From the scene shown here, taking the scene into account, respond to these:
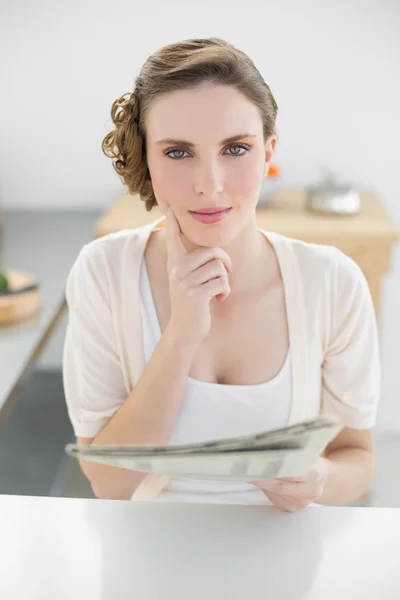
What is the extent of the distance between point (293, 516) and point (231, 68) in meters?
0.55

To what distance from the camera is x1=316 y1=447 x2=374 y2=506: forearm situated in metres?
1.08

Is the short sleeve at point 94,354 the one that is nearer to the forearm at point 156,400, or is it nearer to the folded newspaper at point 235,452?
the forearm at point 156,400

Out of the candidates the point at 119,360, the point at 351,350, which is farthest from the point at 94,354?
the point at 351,350

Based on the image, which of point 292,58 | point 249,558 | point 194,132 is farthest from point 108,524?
point 292,58

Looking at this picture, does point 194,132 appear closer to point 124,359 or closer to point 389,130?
point 124,359

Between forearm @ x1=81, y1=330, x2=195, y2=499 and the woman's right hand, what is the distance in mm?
22

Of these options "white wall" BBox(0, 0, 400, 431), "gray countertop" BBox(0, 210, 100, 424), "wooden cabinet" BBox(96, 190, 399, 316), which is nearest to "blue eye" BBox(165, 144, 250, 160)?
"gray countertop" BBox(0, 210, 100, 424)

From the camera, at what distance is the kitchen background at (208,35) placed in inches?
104

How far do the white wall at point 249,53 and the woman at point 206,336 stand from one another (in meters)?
1.61

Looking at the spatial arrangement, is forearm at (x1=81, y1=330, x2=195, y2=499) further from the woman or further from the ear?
the ear

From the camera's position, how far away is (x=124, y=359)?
1.11 metres

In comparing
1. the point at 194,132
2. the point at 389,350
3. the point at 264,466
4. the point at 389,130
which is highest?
the point at 194,132

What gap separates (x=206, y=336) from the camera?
1.11m

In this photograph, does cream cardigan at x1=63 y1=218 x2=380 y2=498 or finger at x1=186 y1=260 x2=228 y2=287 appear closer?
finger at x1=186 y1=260 x2=228 y2=287
